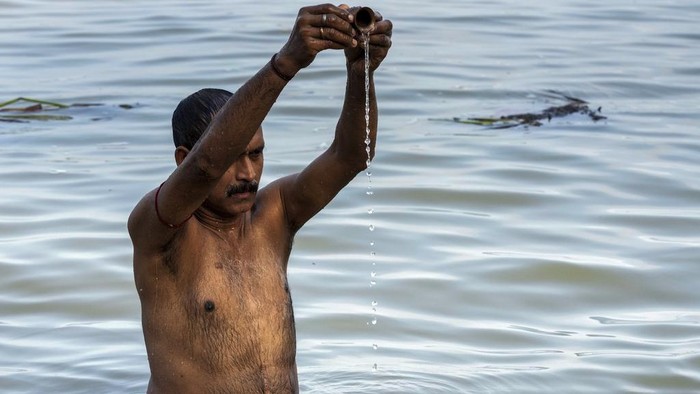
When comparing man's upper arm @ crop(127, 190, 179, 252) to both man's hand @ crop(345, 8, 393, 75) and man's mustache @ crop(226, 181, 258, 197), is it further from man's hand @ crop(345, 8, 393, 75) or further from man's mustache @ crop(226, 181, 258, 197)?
man's hand @ crop(345, 8, 393, 75)

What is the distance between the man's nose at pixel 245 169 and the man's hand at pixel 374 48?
391 millimetres

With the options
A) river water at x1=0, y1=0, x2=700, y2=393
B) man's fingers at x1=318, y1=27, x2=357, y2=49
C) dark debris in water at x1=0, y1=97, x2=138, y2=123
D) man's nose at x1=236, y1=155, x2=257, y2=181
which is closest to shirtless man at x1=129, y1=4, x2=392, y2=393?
man's nose at x1=236, y1=155, x2=257, y2=181

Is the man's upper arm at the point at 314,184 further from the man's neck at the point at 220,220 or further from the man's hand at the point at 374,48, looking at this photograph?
the man's hand at the point at 374,48

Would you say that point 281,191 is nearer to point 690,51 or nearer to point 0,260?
point 0,260

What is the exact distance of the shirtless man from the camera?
394 centimetres

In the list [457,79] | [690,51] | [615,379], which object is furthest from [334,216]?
[690,51]

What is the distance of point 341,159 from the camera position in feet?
13.9

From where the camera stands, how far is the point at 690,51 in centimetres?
1277

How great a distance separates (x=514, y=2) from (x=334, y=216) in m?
8.89

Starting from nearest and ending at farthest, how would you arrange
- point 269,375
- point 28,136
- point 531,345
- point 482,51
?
point 269,375, point 531,345, point 28,136, point 482,51

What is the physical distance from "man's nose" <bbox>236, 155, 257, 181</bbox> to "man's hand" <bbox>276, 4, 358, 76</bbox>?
0.59m

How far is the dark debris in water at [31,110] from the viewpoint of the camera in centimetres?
977

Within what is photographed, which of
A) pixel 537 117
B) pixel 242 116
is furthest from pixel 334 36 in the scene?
pixel 537 117

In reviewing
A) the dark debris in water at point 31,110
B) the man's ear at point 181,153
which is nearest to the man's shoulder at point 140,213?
the man's ear at point 181,153
